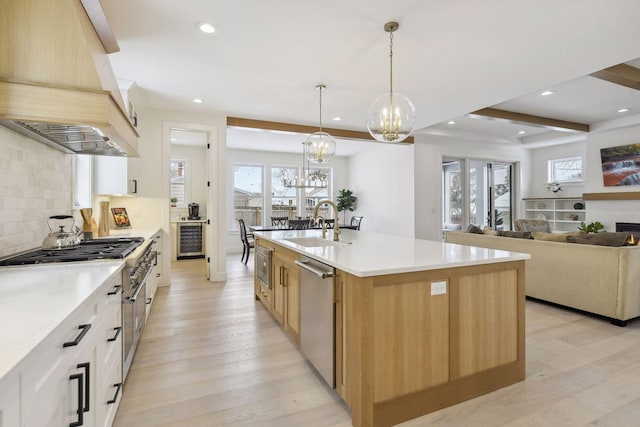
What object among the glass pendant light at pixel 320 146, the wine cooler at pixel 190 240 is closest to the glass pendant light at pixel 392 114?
the glass pendant light at pixel 320 146

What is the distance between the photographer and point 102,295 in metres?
1.43

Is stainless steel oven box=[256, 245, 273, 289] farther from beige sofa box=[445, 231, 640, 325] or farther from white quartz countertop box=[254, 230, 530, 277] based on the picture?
beige sofa box=[445, 231, 640, 325]

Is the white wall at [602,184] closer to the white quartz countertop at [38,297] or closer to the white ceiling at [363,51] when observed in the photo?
the white ceiling at [363,51]

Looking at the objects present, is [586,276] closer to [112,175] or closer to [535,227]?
[535,227]

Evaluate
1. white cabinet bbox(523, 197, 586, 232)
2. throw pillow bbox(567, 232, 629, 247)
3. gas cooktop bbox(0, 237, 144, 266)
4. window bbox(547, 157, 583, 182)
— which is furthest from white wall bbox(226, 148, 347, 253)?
throw pillow bbox(567, 232, 629, 247)

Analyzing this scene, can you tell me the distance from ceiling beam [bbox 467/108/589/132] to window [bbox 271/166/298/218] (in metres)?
4.91

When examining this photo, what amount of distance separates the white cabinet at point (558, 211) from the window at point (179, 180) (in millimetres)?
8497

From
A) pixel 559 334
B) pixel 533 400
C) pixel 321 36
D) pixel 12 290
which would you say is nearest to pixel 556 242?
pixel 559 334

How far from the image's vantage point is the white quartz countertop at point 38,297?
0.78 metres

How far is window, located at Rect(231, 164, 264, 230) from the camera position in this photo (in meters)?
8.17

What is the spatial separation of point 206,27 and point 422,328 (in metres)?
2.75

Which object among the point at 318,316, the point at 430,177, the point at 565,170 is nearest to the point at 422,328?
the point at 318,316

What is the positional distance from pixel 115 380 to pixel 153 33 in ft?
8.60

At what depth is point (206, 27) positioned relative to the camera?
8.31 feet
